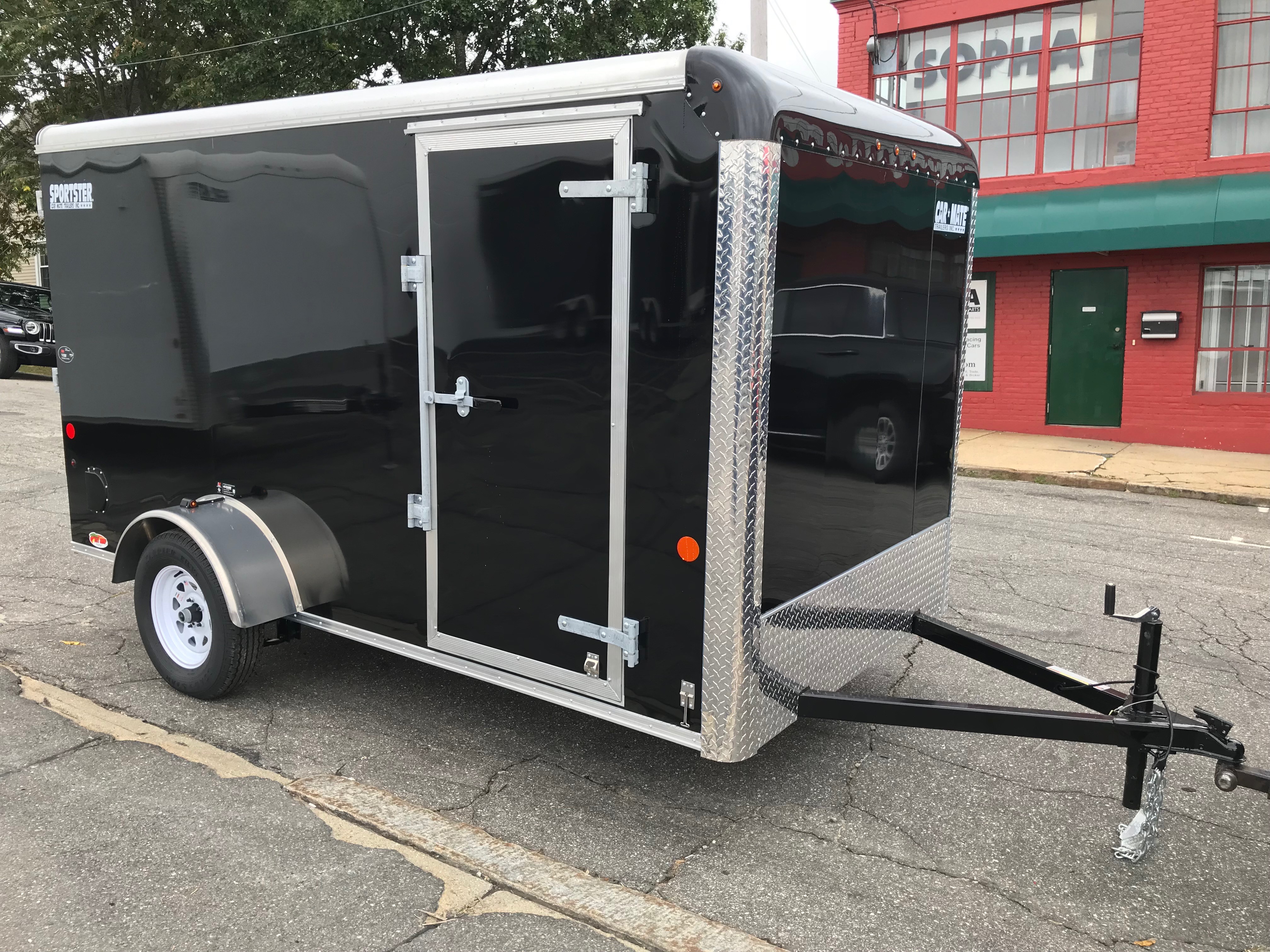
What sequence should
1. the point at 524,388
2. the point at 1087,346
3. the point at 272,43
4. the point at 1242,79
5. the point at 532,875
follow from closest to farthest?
the point at 532,875 → the point at 524,388 → the point at 1242,79 → the point at 1087,346 → the point at 272,43

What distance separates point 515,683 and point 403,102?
7.24ft

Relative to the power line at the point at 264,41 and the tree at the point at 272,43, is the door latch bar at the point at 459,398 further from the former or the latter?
the power line at the point at 264,41

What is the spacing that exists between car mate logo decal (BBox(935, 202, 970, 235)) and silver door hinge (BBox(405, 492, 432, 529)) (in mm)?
2373

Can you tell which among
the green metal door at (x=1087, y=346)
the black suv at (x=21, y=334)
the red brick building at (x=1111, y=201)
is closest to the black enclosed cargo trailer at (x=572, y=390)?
the red brick building at (x=1111, y=201)

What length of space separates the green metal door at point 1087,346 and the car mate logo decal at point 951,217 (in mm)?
10503

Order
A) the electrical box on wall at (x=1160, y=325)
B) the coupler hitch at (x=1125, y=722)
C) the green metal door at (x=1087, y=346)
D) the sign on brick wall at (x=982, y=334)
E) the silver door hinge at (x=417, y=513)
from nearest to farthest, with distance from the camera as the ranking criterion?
1. the coupler hitch at (x=1125, y=722)
2. the silver door hinge at (x=417, y=513)
3. the electrical box on wall at (x=1160, y=325)
4. the green metal door at (x=1087, y=346)
5. the sign on brick wall at (x=982, y=334)

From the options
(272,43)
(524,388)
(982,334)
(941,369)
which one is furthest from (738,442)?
(272,43)

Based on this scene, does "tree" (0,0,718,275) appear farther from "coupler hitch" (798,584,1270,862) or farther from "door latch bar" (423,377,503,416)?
"coupler hitch" (798,584,1270,862)

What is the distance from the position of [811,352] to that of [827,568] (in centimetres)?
83

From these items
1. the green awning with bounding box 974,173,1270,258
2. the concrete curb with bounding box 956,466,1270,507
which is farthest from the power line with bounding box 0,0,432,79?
the concrete curb with bounding box 956,466,1270,507

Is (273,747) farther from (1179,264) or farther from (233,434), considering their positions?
(1179,264)

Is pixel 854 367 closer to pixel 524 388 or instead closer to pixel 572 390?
pixel 572 390

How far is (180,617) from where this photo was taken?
4938mm

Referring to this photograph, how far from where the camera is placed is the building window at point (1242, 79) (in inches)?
516
